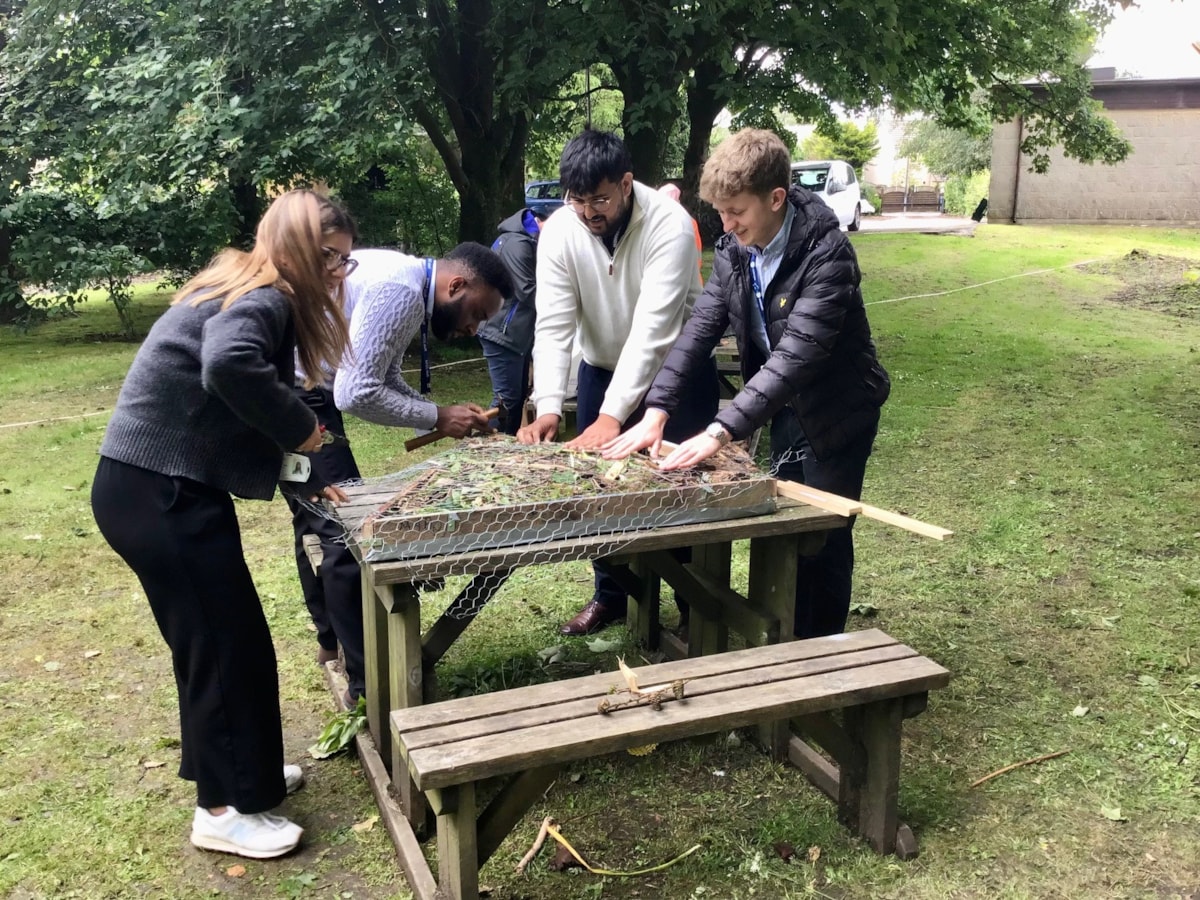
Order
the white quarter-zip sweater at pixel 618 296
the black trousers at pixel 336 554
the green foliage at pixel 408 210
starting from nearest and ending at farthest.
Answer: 1. the black trousers at pixel 336 554
2. the white quarter-zip sweater at pixel 618 296
3. the green foliage at pixel 408 210

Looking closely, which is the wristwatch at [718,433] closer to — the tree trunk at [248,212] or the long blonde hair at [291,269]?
the long blonde hair at [291,269]

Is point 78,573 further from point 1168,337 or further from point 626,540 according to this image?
point 1168,337

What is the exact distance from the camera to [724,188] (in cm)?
271

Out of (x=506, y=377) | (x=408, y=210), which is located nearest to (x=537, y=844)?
(x=506, y=377)

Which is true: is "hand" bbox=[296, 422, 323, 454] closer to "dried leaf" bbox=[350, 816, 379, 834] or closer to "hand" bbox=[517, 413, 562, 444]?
"hand" bbox=[517, 413, 562, 444]

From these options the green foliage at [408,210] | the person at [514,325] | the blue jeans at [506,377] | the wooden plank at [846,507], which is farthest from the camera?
the green foliage at [408,210]

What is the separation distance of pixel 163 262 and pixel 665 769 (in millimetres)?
9909

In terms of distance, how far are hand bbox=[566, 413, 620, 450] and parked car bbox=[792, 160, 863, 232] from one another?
56.2 ft

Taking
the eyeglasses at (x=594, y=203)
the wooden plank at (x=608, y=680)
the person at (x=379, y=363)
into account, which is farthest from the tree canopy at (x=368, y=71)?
the wooden plank at (x=608, y=680)

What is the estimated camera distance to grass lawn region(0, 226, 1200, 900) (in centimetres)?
256

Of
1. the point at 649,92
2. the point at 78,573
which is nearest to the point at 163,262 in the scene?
the point at 649,92

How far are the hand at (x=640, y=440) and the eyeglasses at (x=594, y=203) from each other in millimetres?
691

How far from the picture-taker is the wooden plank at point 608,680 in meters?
2.27

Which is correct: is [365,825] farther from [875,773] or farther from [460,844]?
[875,773]
